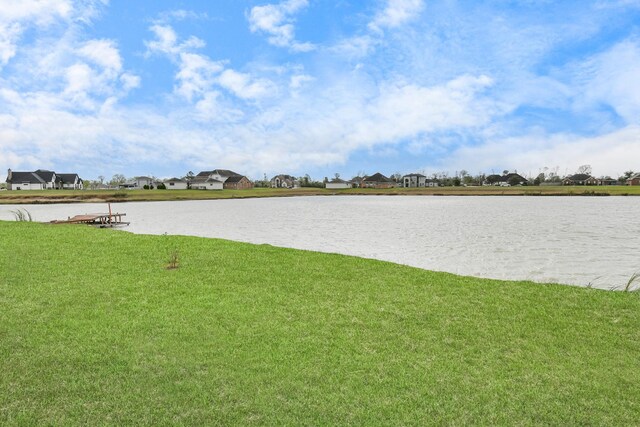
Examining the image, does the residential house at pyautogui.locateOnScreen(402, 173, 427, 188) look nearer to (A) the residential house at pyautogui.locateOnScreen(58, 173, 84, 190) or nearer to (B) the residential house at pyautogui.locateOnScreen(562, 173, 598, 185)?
(B) the residential house at pyautogui.locateOnScreen(562, 173, 598, 185)

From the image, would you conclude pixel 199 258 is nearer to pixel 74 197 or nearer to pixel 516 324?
pixel 516 324

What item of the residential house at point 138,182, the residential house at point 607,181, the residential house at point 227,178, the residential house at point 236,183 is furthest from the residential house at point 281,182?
the residential house at point 607,181

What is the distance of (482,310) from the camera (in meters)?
8.23

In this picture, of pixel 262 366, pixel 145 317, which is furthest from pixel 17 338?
pixel 262 366

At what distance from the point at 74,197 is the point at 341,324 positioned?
92.1 meters

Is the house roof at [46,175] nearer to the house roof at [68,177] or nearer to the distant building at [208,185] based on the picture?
the house roof at [68,177]

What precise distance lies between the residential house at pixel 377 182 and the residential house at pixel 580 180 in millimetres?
69100

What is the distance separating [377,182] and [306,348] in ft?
546

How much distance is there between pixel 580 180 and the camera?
159 meters

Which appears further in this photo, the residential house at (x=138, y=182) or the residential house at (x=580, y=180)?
the residential house at (x=138, y=182)

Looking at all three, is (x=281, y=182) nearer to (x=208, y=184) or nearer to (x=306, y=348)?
(x=208, y=184)

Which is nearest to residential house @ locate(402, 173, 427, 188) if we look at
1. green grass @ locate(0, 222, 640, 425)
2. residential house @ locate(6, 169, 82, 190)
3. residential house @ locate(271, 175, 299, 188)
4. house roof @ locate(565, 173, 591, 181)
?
residential house @ locate(271, 175, 299, 188)

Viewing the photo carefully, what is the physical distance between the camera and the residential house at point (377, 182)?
170125mm

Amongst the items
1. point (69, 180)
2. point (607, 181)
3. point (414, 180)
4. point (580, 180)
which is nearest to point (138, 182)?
point (69, 180)
